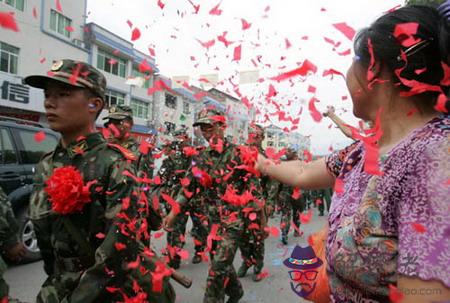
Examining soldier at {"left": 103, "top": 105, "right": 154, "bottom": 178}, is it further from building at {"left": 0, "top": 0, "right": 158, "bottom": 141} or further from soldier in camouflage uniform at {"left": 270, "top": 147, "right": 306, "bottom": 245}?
building at {"left": 0, "top": 0, "right": 158, "bottom": 141}

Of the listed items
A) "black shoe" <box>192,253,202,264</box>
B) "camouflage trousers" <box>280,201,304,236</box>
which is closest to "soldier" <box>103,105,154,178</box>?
"black shoe" <box>192,253,202,264</box>

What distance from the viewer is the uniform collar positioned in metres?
2.21

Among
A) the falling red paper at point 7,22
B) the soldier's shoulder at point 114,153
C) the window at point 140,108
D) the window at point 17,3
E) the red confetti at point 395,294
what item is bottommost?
the red confetti at point 395,294

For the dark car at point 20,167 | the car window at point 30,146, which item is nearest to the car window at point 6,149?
the dark car at point 20,167

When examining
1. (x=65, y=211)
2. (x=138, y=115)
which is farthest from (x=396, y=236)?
(x=138, y=115)

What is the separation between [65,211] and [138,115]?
27934mm

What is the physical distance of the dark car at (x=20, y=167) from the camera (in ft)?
16.8

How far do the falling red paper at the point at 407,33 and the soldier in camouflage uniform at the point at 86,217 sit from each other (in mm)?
1535

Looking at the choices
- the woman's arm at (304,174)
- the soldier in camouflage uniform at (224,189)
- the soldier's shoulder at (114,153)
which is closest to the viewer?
the woman's arm at (304,174)

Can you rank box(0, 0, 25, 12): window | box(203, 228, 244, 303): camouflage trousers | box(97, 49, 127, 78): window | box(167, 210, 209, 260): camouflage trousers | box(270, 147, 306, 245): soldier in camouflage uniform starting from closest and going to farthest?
box(203, 228, 244, 303): camouflage trousers → box(167, 210, 209, 260): camouflage trousers → box(270, 147, 306, 245): soldier in camouflage uniform → box(0, 0, 25, 12): window → box(97, 49, 127, 78): window

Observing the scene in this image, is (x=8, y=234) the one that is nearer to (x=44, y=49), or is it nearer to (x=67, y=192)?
(x=67, y=192)

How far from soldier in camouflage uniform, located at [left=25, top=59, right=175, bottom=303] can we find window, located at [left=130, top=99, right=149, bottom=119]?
27121 millimetres

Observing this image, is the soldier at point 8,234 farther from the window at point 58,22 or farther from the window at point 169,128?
the window at point 58,22

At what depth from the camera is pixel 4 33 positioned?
17.2 metres
